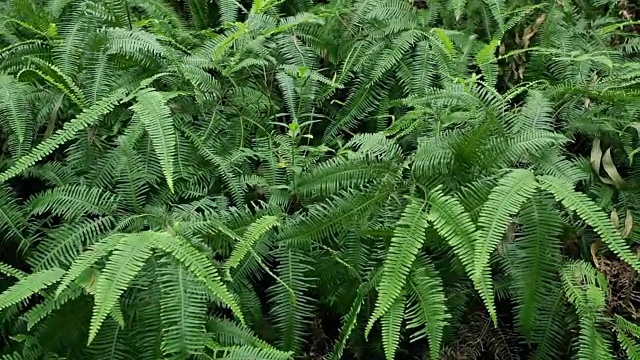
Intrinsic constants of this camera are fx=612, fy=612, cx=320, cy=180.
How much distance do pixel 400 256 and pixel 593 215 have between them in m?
0.60

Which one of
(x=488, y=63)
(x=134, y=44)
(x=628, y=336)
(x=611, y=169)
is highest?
(x=134, y=44)

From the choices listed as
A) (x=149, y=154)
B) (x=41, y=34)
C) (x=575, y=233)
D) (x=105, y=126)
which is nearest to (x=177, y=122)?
(x=149, y=154)

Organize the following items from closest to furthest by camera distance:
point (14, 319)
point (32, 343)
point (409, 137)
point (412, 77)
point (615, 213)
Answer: point (32, 343), point (14, 319), point (615, 213), point (409, 137), point (412, 77)

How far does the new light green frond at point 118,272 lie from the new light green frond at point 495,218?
0.97 meters

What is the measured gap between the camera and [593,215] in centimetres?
187

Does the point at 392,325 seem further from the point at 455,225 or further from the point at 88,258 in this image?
the point at 88,258

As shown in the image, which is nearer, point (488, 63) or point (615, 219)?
point (615, 219)

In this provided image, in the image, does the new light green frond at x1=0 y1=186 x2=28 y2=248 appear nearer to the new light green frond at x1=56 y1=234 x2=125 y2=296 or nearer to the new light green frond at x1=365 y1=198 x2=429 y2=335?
the new light green frond at x1=56 y1=234 x2=125 y2=296

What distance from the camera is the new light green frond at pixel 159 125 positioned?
197 centimetres

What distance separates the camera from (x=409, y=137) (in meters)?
2.44

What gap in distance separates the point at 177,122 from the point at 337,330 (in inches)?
39.9

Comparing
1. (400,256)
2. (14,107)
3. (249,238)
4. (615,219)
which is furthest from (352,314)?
(14,107)

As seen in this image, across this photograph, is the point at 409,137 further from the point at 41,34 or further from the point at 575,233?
the point at 41,34

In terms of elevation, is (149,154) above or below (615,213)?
above
